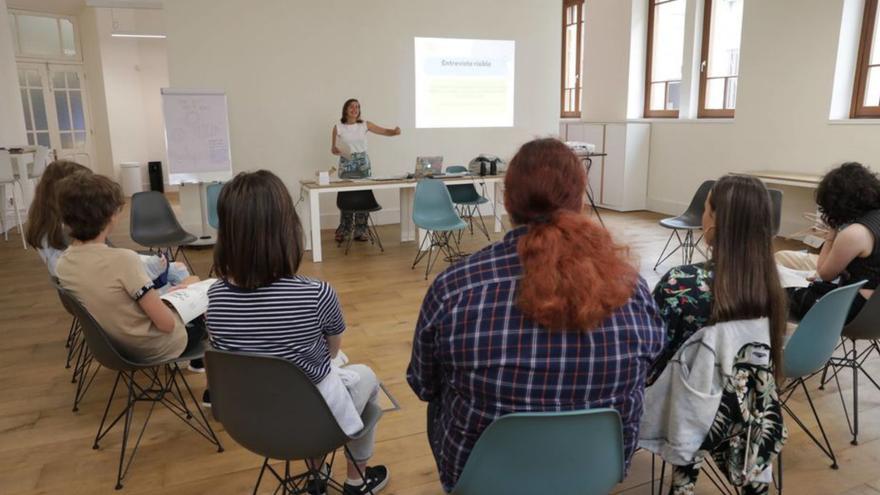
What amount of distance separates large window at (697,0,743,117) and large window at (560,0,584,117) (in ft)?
7.96

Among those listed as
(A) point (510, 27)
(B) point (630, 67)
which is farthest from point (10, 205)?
(B) point (630, 67)

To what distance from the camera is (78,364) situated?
10.8ft

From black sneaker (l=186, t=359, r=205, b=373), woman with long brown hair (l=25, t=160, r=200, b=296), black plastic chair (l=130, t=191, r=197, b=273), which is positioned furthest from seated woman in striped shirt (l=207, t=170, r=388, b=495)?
black plastic chair (l=130, t=191, r=197, b=273)

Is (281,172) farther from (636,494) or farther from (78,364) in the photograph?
(636,494)

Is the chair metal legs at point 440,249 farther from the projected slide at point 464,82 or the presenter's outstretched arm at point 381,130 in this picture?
the projected slide at point 464,82

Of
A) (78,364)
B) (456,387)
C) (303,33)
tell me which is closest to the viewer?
(456,387)

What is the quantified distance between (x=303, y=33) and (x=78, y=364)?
4585 mm

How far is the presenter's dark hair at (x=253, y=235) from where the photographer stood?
1.63m

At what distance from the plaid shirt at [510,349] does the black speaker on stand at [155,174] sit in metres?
10.9

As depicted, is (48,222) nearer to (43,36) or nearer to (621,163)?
(621,163)

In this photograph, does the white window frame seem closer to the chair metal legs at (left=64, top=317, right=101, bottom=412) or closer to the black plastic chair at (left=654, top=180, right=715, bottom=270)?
the chair metal legs at (left=64, top=317, right=101, bottom=412)

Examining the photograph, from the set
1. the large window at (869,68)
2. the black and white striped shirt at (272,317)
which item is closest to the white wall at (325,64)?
the large window at (869,68)

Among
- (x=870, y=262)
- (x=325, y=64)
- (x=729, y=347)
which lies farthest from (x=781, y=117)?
(x=729, y=347)

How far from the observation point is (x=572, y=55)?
9.84 metres
